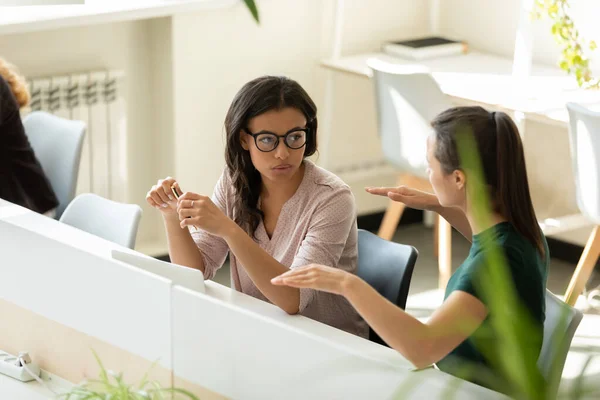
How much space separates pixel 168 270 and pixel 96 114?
7.32 ft

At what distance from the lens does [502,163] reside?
175 centimetres

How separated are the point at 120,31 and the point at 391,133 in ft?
3.68

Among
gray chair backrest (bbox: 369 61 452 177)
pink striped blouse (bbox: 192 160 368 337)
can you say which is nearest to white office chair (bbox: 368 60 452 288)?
gray chair backrest (bbox: 369 61 452 177)

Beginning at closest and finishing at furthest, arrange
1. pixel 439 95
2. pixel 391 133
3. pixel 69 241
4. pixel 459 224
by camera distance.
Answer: pixel 69 241
pixel 459 224
pixel 439 95
pixel 391 133

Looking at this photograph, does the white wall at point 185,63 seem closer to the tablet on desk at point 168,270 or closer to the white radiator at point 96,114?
the white radiator at point 96,114

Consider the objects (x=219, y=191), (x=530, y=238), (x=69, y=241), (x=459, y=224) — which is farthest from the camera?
(x=219, y=191)

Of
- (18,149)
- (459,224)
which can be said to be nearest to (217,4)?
(18,149)

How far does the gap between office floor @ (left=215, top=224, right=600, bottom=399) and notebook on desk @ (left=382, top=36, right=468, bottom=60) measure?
2.77ft

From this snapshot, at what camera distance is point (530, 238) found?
5.83 ft

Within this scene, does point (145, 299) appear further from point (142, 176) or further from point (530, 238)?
point (142, 176)

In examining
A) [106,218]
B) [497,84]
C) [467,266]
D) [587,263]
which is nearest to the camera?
[467,266]

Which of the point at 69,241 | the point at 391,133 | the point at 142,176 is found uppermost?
the point at 69,241

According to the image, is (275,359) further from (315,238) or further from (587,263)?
(587,263)

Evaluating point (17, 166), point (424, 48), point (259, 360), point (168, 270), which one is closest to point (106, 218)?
point (17, 166)
